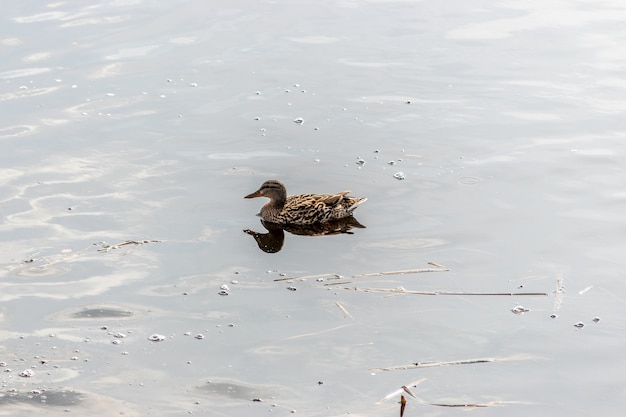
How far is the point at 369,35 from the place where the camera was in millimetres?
16250

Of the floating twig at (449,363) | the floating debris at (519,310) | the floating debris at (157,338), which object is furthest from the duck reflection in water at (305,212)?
the floating twig at (449,363)

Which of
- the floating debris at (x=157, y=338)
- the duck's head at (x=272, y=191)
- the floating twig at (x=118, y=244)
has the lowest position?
the floating debris at (x=157, y=338)

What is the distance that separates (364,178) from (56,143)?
390 cm

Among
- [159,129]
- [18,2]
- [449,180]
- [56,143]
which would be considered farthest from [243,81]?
A: [18,2]

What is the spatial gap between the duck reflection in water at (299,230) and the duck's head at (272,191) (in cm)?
31

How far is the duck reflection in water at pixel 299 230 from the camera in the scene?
1073 cm

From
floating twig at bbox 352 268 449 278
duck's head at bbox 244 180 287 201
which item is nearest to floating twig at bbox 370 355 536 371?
floating twig at bbox 352 268 449 278

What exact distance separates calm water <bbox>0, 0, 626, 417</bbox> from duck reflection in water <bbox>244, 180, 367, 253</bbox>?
0.20 metres

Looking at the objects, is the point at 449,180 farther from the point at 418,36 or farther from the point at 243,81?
the point at 418,36

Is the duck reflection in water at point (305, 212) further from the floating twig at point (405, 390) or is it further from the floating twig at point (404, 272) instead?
the floating twig at point (405, 390)

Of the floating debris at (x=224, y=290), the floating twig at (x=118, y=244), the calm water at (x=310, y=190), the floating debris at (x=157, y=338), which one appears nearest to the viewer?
the calm water at (x=310, y=190)

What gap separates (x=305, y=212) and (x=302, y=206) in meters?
0.08

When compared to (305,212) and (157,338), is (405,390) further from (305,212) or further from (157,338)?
(305,212)

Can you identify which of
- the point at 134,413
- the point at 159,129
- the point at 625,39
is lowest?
the point at 134,413
